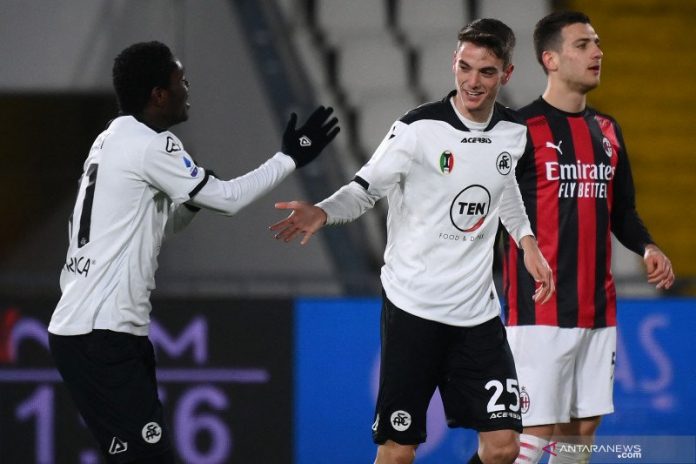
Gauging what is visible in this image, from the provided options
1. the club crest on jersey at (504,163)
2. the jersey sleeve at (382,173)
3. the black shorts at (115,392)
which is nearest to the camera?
the black shorts at (115,392)

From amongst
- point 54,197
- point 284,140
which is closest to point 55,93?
point 54,197

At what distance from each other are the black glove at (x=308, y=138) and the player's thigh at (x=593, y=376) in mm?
→ 1221

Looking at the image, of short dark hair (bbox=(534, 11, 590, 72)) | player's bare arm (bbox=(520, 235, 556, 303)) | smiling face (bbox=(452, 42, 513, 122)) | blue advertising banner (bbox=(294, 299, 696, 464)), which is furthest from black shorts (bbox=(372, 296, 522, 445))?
blue advertising banner (bbox=(294, 299, 696, 464))

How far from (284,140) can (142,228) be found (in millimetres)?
566

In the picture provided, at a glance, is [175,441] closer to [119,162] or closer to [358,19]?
[119,162]

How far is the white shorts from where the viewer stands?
14.7 ft

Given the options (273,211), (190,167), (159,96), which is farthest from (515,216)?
(273,211)

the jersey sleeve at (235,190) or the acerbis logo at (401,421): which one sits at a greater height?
the jersey sleeve at (235,190)

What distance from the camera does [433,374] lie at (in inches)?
160

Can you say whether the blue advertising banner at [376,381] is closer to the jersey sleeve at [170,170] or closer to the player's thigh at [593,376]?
the player's thigh at [593,376]

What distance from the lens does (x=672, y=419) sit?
18.6 feet

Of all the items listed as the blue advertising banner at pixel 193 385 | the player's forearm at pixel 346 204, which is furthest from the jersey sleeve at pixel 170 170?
the blue advertising banner at pixel 193 385

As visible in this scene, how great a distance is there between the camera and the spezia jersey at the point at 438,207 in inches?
157

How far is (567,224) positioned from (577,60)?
619 mm
